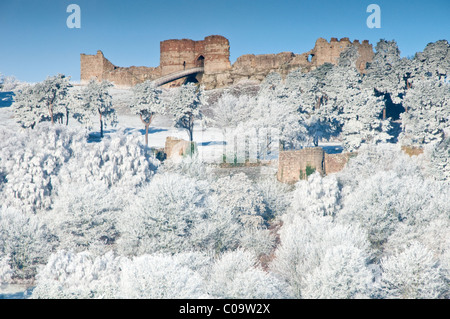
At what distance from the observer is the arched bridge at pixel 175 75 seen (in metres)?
79.6

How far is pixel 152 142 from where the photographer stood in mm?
54750

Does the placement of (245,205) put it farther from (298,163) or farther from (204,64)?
(204,64)

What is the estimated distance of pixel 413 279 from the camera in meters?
23.8

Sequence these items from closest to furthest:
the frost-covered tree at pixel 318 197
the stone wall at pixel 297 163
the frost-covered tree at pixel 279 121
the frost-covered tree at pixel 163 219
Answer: the frost-covered tree at pixel 163 219
the frost-covered tree at pixel 318 197
the stone wall at pixel 297 163
the frost-covered tree at pixel 279 121

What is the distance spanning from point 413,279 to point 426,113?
27.0 meters

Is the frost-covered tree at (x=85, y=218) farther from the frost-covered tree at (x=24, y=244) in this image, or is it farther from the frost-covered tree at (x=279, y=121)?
the frost-covered tree at (x=279, y=121)

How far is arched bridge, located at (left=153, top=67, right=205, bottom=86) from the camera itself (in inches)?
3134

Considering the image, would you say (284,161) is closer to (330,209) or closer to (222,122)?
(330,209)

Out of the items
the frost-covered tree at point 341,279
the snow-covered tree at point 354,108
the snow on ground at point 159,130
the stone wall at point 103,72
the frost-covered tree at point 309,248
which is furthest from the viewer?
the stone wall at point 103,72

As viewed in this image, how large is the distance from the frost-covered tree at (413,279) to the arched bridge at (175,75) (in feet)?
193

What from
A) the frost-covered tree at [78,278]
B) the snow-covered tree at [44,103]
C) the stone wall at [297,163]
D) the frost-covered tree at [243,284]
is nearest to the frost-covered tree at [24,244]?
the frost-covered tree at [78,278]

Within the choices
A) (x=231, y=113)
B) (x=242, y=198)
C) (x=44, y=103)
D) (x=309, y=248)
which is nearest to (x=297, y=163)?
(x=242, y=198)
